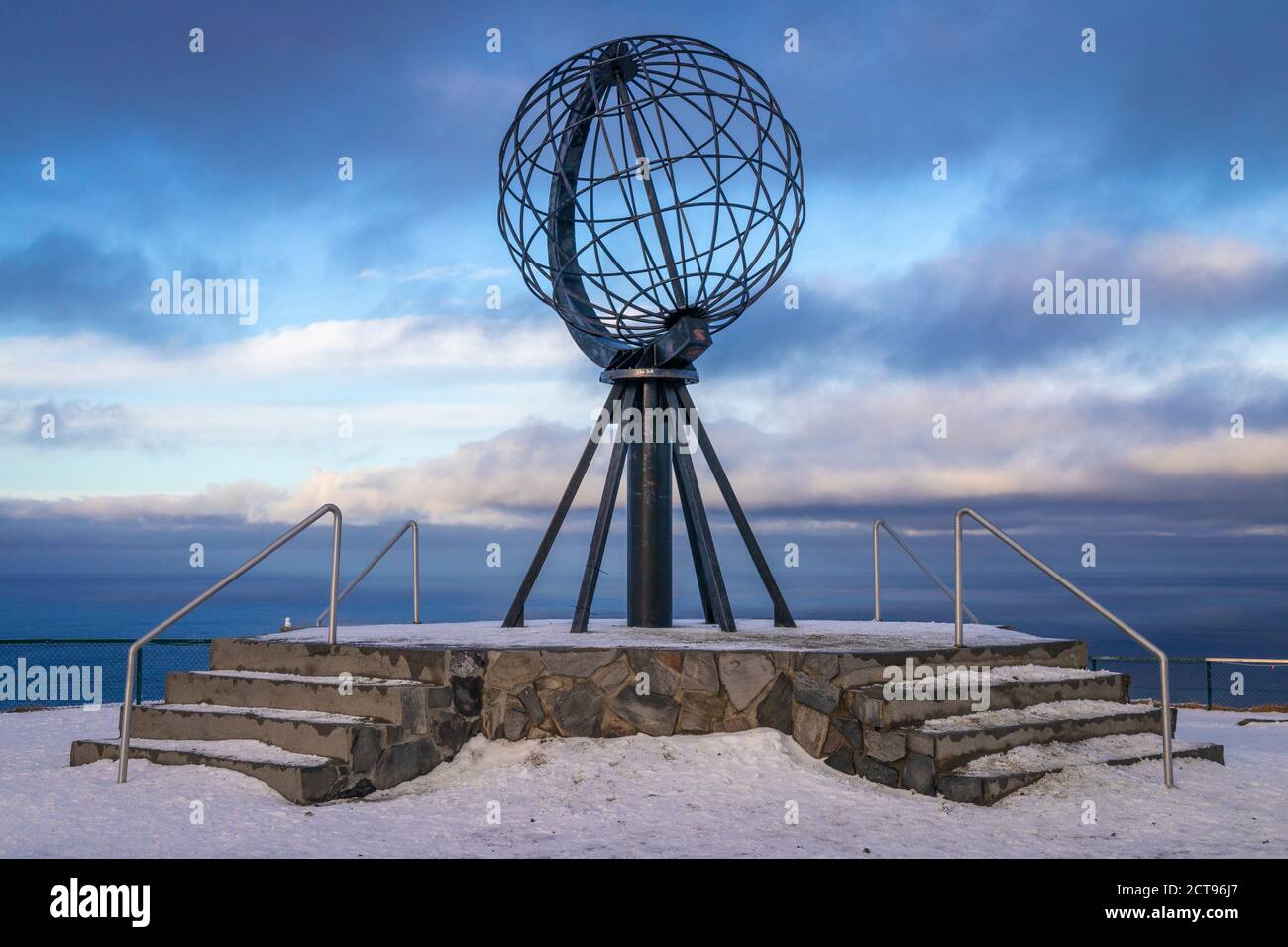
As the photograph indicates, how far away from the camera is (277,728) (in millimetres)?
6855

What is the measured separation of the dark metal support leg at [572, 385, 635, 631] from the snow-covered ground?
2.48 m

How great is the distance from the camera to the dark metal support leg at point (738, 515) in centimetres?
988

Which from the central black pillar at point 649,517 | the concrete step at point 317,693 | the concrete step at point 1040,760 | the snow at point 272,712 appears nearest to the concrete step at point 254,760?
the snow at point 272,712

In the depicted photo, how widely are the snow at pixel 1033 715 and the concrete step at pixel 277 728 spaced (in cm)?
335

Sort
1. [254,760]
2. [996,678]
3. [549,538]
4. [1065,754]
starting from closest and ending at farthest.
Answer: [254,760]
[1065,754]
[996,678]
[549,538]

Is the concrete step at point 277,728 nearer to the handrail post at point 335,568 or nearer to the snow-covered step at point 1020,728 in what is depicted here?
the handrail post at point 335,568

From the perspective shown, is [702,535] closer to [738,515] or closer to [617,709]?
[738,515]

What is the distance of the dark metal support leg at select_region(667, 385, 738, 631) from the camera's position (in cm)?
967

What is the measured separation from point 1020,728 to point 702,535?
377 centimetres

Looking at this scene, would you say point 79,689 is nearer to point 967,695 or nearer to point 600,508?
point 600,508

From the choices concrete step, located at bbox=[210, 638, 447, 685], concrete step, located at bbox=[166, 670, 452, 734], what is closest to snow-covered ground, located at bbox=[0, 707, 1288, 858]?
concrete step, located at bbox=[166, 670, 452, 734]

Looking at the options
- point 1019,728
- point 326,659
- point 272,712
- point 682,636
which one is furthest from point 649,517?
point 1019,728

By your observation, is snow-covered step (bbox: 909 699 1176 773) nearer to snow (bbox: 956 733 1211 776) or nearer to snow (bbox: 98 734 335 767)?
snow (bbox: 956 733 1211 776)
